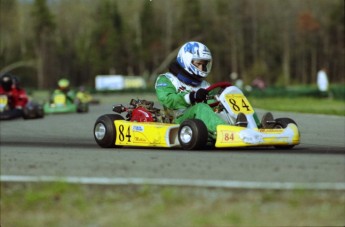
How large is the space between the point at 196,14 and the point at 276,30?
10.7 meters

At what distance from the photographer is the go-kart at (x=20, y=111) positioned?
67.1 feet

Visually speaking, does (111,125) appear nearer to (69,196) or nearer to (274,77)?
(69,196)

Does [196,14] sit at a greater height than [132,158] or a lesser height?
greater

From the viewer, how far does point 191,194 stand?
5.91m

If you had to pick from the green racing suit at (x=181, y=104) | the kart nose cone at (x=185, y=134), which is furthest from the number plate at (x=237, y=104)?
the kart nose cone at (x=185, y=134)

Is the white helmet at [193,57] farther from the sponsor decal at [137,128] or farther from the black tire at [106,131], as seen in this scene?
the black tire at [106,131]

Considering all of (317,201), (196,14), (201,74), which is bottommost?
(317,201)

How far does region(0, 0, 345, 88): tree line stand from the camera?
3538 inches

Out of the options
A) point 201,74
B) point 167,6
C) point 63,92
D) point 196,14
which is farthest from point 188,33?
point 201,74

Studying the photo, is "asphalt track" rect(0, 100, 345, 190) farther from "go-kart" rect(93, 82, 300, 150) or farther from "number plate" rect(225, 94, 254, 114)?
"number plate" rect(225, 94, 254, 114)

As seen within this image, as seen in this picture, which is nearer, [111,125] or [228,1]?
[111,125]

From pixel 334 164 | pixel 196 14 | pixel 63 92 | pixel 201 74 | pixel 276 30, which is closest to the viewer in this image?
pixel 334 164

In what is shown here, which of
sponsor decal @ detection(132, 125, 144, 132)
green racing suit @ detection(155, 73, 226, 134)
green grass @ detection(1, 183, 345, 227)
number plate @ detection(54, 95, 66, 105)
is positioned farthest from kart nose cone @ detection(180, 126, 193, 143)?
number plate @ detection(54, 95, 66, 105)

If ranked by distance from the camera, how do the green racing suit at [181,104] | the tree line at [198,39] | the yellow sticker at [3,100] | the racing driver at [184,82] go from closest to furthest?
the green racing suit at [181,104]
the racing driver at [184,82]
the yellow sticker at [3,100]
the tree line at [198,39]
